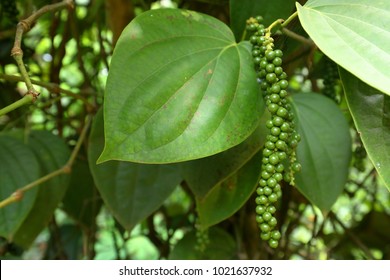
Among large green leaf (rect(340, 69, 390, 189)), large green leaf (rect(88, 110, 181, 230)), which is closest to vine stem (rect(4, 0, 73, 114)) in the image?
large green leaf (rect(88, 110, 181, 230))

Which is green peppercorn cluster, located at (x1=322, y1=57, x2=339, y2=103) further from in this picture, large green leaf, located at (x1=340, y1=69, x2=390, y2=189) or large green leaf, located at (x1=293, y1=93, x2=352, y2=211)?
large green leaf, located at (x1=340, y1=69, x2=390, y2=189)

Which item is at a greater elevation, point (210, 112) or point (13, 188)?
point (210, 112)

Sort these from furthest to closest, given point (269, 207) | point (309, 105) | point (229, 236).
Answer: point (229, 236) → point (309, 105) → point (269, 207)

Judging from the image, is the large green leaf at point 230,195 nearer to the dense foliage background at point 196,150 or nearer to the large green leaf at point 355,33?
the dense foliage background at point 196,150

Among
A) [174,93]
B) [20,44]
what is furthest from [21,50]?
[174,93]

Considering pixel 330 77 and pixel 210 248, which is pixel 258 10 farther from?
pixel 210 248
